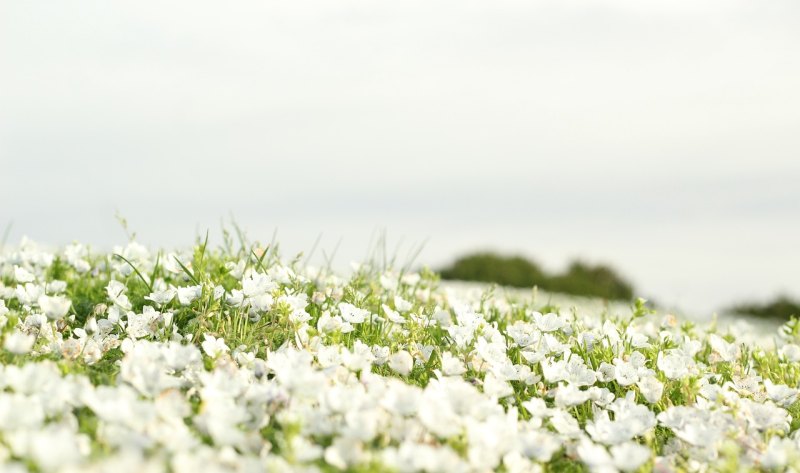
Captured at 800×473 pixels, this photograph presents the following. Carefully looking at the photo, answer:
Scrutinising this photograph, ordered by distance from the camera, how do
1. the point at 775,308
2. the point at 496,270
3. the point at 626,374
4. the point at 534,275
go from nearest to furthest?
the point at 626,374, the point at 775,308, the point at 496,270, the point at 534,275

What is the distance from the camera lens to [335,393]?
10.3 ft

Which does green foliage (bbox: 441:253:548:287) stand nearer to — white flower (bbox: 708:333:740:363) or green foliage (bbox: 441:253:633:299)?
green foliage (bbox: 441:253:633:299)

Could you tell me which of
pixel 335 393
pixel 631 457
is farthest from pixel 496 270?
pixel 335 393

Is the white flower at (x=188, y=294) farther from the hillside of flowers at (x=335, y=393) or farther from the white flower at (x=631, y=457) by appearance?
the white flower at (x=631, y=457)

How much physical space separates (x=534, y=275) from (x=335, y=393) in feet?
84.1

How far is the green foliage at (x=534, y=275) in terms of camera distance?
27.2 m

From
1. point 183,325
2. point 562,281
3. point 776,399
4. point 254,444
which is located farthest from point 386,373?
point 562,281

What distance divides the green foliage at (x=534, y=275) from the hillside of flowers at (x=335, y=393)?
69.6ft

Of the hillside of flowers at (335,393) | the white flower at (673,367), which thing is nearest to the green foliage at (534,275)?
the hillside of flowers at (335,393)

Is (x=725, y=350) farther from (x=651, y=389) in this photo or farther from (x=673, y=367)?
(x=651, y=389)

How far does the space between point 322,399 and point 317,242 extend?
3.77m

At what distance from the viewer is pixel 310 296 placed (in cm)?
599

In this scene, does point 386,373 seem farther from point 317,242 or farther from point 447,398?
point 317,242

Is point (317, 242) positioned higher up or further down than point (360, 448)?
higher up
